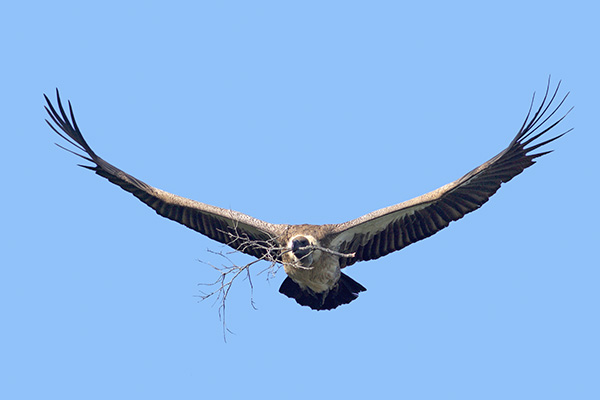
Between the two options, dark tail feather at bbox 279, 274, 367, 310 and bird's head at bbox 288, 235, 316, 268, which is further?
dark tail feather at bbox 279, 274, 367, 310

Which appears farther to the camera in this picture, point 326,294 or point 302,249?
point 326,294

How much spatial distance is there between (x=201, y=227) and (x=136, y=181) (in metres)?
1.11

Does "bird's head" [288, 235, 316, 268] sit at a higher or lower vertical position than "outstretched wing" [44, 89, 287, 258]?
lower

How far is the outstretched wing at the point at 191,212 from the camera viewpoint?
15.2 m

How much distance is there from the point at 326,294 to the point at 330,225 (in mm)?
1065

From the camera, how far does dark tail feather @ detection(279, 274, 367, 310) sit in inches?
610

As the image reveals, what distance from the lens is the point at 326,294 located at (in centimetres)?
1545

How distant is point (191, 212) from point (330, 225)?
209cm

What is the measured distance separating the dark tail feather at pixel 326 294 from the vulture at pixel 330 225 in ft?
0.04

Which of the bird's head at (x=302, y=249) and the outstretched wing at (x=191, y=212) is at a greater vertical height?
the outstretched wing at (x=191, y=212)

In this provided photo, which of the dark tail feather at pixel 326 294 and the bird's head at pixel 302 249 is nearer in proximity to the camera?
the bird's head at pixel 302 249

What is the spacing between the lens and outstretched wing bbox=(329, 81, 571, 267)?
14320 mm

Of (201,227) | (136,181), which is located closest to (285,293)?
(201,227)

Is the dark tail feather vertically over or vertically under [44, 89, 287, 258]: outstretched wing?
under
